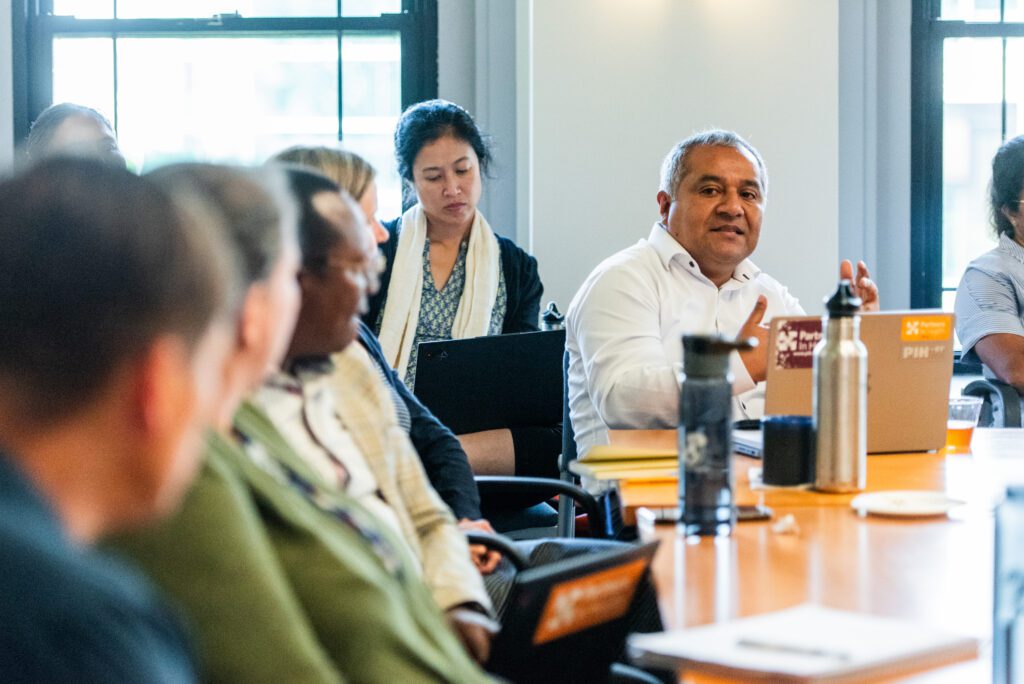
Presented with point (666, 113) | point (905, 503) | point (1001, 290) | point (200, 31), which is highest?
point (200, 31)

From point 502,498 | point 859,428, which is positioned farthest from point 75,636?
point 502,498

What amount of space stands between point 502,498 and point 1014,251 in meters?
2.01

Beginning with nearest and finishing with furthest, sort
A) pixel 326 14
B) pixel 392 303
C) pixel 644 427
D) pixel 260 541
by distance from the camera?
pixel 260 541
pixel 644 427
pixel 392 303
pixel 326 14

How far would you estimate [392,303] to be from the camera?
3953 mm

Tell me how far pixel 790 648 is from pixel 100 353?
68cm

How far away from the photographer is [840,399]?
1985mm

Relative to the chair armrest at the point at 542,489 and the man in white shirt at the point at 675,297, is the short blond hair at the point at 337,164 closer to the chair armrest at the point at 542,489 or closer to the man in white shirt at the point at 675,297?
the chair armrest at the point at 542,489

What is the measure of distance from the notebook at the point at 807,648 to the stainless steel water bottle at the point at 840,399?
0.75 metres

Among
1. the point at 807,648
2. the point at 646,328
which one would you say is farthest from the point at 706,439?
the point at 646,328

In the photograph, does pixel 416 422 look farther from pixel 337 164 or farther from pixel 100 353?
pixel 100 353

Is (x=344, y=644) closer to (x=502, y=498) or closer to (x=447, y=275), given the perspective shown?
(x=502, y=498)

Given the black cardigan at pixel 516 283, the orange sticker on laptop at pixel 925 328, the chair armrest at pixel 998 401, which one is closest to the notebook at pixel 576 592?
the orange sticker on laptop at pixel 925 328

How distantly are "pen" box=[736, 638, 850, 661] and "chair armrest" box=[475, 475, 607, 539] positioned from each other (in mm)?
1292

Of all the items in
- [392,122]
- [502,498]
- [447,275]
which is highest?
[392,122]
